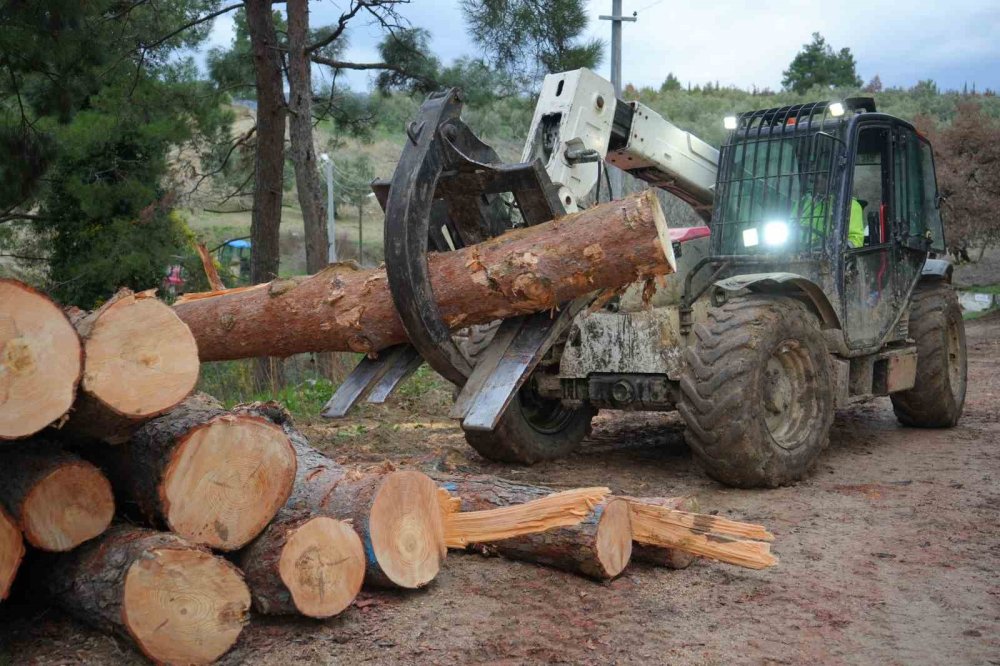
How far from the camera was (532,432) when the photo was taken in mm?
6836

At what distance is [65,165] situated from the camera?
14.3 metres

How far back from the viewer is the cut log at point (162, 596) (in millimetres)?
3416

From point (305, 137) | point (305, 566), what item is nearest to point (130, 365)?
point (305, 566)

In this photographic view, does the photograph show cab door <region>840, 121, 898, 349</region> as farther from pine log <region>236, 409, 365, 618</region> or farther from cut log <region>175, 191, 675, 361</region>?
pine log <region>236, 409, 365, 618</region>

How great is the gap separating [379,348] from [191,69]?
946cm

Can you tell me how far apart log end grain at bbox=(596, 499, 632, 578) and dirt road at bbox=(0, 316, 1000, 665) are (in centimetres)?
10

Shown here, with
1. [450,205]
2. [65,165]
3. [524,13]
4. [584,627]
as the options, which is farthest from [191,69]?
[584,627]

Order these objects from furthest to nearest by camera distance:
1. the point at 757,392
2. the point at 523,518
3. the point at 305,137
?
1. the point at 305,137
2. the point at 757,392
3. the point at 523,518

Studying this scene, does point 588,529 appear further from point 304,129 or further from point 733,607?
point 304,129

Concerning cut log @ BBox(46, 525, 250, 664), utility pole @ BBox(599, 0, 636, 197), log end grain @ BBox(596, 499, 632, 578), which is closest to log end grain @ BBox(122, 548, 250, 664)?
cut log @ BBox(46, 525, 250, 664)

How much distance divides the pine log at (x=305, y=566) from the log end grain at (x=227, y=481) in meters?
0.10

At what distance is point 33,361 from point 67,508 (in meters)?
0.69

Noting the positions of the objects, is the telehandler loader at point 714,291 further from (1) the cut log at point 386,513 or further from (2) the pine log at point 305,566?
(2) the pine log at point 305,566

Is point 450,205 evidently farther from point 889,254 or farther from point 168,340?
point 889,254
